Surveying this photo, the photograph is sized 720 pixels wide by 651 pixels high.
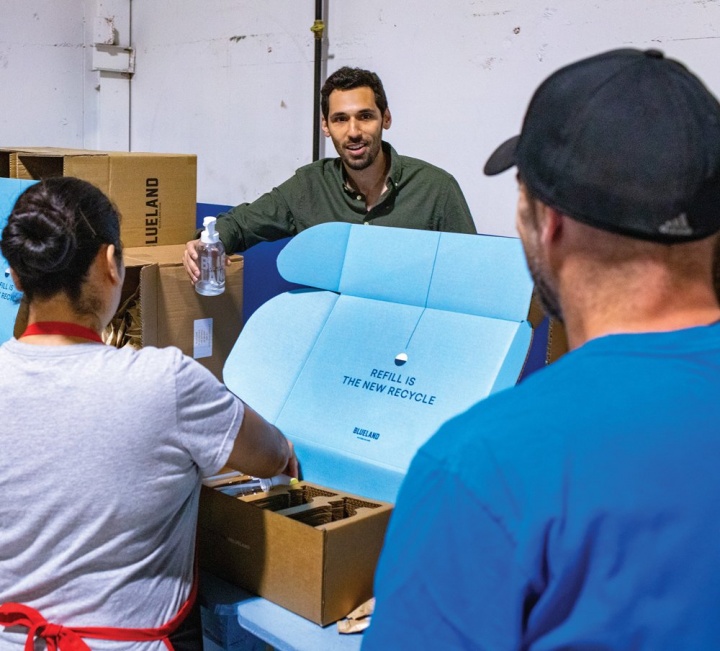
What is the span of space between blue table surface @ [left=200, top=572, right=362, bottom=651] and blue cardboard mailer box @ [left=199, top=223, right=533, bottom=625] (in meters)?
0.02

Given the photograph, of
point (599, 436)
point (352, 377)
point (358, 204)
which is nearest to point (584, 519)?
point (599, 436)

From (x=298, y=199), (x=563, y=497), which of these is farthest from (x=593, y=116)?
(x=298, y=199)

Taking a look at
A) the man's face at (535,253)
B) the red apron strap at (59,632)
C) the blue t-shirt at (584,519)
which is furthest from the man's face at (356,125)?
the blue t-shirt at (584,519)

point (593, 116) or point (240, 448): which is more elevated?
point (593, 116)

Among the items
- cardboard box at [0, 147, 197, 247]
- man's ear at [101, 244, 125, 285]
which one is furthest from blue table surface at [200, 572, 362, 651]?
cardboard box at [0, 147, 197, 247]

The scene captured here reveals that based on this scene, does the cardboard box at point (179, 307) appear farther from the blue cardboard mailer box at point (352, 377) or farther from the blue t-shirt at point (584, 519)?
the blue t-shirt at point (584, 519)

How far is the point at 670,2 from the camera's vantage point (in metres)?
2.53

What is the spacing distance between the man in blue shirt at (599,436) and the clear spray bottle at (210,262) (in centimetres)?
148

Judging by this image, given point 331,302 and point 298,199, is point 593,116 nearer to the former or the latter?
point 331,302

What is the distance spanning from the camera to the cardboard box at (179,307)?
1960mm

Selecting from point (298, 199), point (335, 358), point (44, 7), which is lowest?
point (335, 358)

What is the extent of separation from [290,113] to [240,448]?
2754 millimetres

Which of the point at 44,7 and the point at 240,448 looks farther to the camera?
the point at 44,7

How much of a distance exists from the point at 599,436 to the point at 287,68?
11.4 feet
